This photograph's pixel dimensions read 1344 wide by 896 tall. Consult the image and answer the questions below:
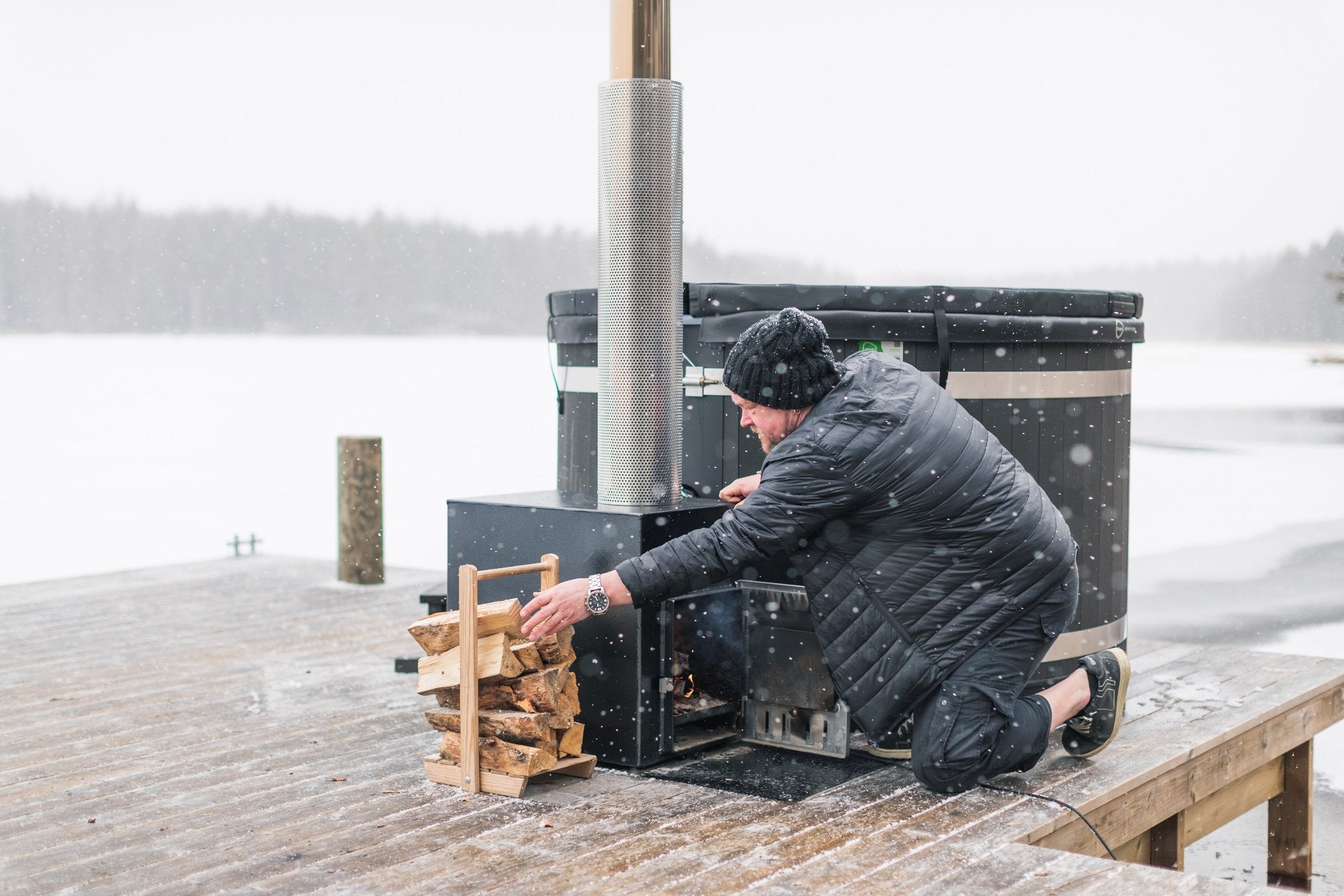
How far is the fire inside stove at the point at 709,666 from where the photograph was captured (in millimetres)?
3195

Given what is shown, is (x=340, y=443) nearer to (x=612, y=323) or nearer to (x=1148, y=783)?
(x=612, y=323)

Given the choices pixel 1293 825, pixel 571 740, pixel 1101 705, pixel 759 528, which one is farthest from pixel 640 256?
pixel 1293 825

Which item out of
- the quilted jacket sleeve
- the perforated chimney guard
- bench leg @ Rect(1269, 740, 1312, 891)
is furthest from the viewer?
bench leg @ Rect(1269, 740, 1312, 891)

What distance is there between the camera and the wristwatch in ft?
8.85

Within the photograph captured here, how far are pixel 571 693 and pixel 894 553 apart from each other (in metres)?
0.78

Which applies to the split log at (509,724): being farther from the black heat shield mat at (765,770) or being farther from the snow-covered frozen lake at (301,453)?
the snow-covered frozen lake at (301,453)

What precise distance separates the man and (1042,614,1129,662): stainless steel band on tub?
68 cm

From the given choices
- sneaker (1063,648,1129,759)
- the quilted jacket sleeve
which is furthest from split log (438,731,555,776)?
sneaker (1063,648,1129,759)

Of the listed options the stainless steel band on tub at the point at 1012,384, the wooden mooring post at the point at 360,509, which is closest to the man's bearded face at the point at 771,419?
the stainless steel band on tub at the point at 1012,384

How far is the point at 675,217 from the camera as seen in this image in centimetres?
308

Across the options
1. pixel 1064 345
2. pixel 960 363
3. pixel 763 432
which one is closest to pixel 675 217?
pixel 763 432

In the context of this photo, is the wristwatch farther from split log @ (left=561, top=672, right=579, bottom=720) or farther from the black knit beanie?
the black knit beanie

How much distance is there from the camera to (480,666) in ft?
9.13

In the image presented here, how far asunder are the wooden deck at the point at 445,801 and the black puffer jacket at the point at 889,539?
0.32m
